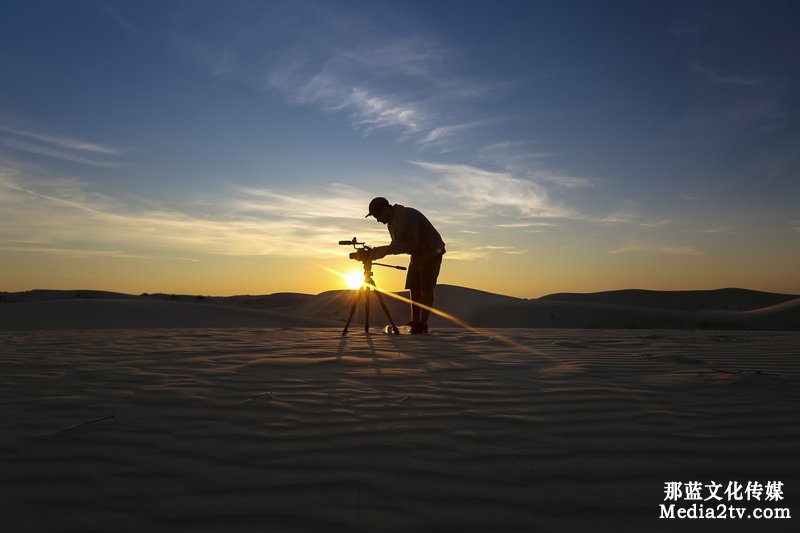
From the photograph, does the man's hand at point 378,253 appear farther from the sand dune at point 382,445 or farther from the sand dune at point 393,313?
the sand dune at point 393,313

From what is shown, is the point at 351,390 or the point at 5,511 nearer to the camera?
the point at 5,511

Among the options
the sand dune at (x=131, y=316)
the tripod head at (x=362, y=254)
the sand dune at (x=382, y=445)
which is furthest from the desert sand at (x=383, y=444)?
the sand dune at (x=131, y=316)

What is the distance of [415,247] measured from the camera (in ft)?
25.6

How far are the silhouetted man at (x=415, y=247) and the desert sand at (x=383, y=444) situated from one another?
3593 mm

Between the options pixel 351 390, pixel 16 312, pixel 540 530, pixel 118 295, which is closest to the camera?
pixel 540 530

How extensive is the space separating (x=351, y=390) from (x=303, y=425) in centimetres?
81

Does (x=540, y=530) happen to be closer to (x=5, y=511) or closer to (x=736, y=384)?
(x=5, y=511)

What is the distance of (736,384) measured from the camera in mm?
3467

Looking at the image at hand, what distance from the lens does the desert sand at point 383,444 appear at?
1604 millimetres

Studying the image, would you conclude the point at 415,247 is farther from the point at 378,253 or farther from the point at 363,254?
the point at 363,254

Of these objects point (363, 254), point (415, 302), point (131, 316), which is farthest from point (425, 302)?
point (131, 316)

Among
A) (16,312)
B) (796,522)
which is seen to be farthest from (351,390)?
(16,312)

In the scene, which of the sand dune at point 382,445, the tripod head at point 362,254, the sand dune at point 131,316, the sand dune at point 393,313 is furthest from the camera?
the sand dune at point 393,313

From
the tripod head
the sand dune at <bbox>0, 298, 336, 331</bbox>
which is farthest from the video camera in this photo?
the sand dune at <bbox>0, 298, 336, 331</bbox>
